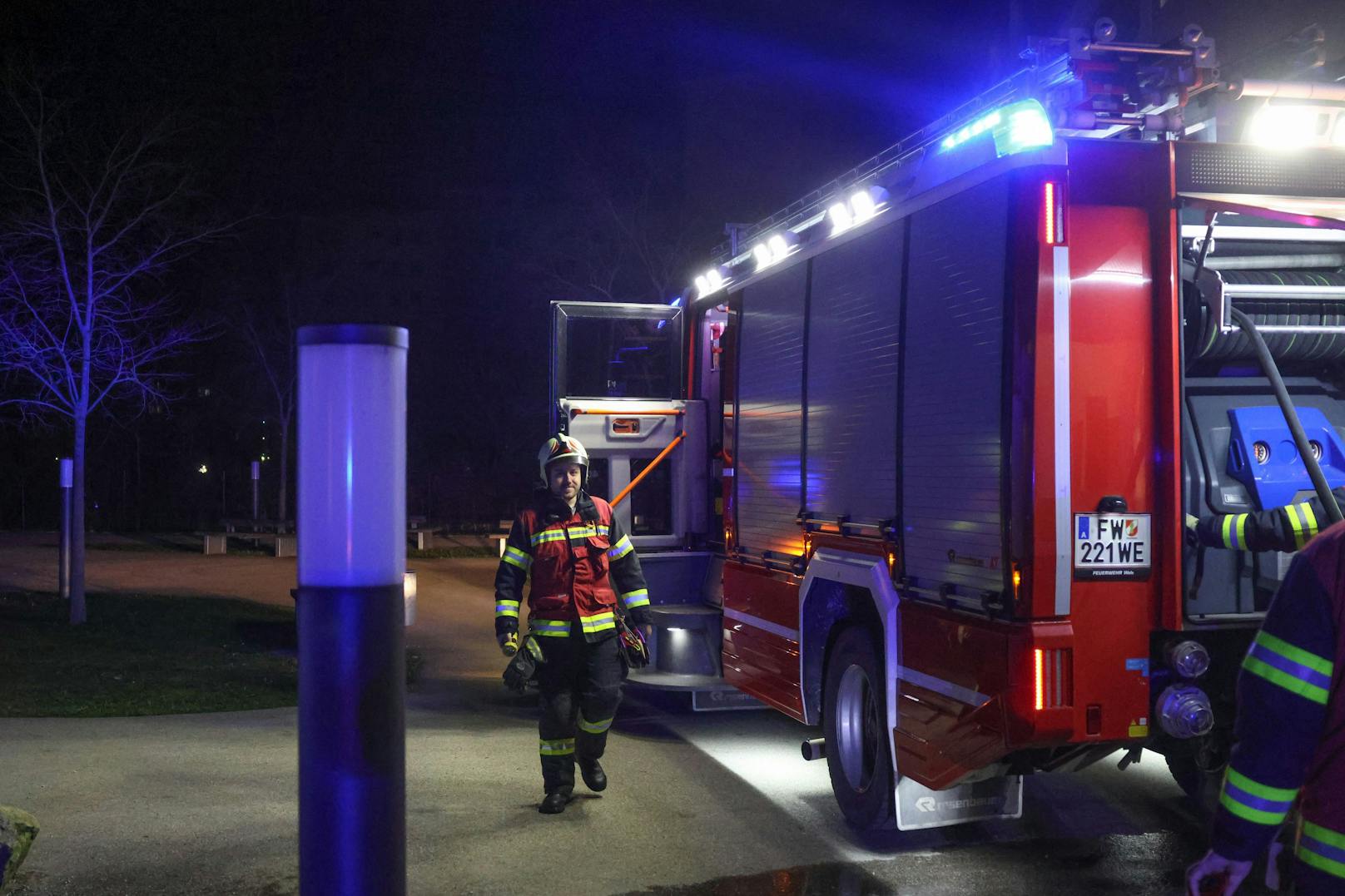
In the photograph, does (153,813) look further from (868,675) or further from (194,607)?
Answer: (194,607)

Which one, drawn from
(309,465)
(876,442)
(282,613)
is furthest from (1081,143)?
(282,613)

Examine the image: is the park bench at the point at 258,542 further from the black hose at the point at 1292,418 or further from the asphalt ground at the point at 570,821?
the black hose at the point at 1292,418

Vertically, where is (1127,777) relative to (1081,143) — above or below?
below

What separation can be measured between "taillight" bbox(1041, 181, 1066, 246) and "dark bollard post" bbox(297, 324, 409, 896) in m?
2.86

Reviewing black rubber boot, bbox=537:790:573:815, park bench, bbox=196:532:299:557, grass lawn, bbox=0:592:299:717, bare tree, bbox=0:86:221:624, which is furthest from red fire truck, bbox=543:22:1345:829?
park bench, bbox=196:532:299:557

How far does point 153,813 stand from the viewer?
20.2 feet

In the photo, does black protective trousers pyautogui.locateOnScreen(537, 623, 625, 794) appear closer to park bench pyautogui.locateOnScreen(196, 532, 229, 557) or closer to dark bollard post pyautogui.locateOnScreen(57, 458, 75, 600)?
dark bollard post pyautogui.locateOnScreen(57, 458, 75, 600)

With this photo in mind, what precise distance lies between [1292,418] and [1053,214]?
3.84ft

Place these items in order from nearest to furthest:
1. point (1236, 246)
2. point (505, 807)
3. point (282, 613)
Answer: point (1236, 246), point (505, 807), point (282, 613)

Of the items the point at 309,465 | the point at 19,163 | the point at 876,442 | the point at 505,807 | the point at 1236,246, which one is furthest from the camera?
the point at 19,163

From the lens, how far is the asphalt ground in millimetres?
5223

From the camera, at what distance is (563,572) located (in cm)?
645

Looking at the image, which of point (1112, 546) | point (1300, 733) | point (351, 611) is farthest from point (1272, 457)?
point (351, 611)

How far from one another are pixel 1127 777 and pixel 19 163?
42.3 feet
